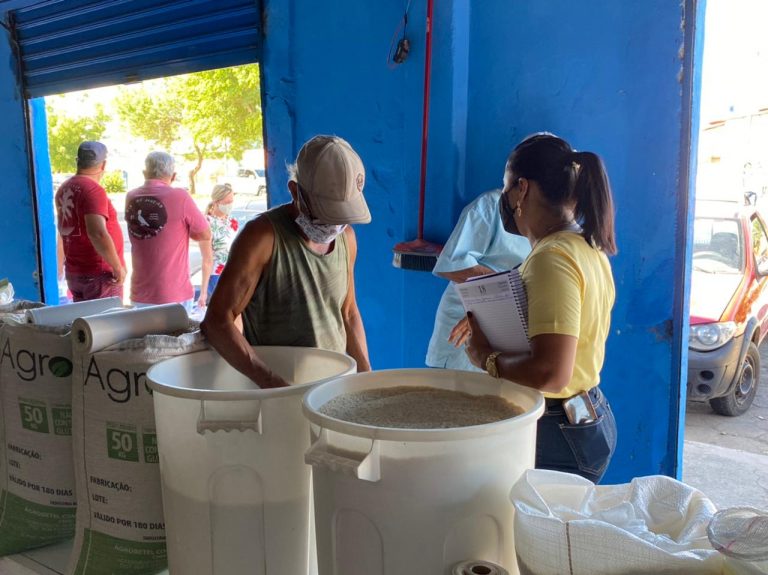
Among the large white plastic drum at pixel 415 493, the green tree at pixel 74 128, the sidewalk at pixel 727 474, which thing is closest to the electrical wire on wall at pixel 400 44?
the large white plastic drum at pixel 415 493

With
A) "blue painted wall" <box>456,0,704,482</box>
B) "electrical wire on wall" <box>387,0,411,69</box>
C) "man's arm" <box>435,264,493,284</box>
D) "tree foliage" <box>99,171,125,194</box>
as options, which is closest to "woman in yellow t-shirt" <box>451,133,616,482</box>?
"man's arm" <box>435,264,493,284</box>

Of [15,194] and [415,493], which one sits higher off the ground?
[15,194]

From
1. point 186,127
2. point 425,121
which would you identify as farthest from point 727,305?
point 186,127

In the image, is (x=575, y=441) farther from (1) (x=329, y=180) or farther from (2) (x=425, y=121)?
(2) (x=425, y=121)

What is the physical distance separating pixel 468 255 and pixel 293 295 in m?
0.91

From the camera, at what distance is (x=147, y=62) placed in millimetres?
3686

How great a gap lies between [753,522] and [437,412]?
1.70ft

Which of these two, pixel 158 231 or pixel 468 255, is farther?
pixel 158 231

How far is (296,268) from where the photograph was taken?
5.78ft

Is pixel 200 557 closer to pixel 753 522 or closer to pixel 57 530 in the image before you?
pixel 57 530

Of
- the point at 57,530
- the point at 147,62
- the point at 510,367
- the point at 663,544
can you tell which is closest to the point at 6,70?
the point at 147,62

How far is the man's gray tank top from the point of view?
1.74 metres

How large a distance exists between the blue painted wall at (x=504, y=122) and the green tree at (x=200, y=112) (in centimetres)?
848

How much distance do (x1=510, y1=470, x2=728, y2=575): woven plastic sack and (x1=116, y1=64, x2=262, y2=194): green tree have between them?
1084 centimetres
